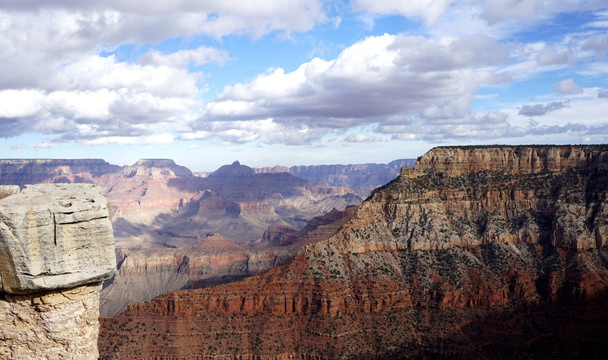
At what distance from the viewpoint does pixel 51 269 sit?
11.9 m

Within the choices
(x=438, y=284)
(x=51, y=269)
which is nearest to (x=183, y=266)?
(x=438, y=284)

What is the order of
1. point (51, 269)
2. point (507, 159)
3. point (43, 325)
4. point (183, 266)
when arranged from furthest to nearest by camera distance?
point (183, 266), point (507, 159), point (43, 325), point (51, 269)

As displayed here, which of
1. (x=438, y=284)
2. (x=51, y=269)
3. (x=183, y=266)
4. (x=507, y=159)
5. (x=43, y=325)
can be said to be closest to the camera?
(x=51, y=269)

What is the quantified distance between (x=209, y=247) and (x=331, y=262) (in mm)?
114395

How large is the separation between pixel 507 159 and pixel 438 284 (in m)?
37.1

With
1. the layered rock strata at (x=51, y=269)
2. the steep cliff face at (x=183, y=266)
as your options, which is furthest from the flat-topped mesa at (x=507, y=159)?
the layered rock strata at (x=51, y=269)

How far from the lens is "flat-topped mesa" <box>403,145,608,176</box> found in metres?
102

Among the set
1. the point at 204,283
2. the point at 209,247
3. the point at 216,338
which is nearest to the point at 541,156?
the point at 216,338

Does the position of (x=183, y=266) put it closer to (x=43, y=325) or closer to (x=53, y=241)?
(x=43, y=325)

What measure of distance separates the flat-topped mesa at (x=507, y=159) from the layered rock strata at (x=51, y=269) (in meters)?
97.5

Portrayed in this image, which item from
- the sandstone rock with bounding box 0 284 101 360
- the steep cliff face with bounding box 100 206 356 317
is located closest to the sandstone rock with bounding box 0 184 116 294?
the sandstone rock with bounding box 0 284 101 360

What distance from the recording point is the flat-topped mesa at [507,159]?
102 meters

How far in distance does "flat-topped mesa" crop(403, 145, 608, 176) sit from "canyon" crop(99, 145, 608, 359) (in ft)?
0.74

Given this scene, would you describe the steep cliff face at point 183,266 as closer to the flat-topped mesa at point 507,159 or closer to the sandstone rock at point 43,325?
the flat-topped mesa at point 507,159
